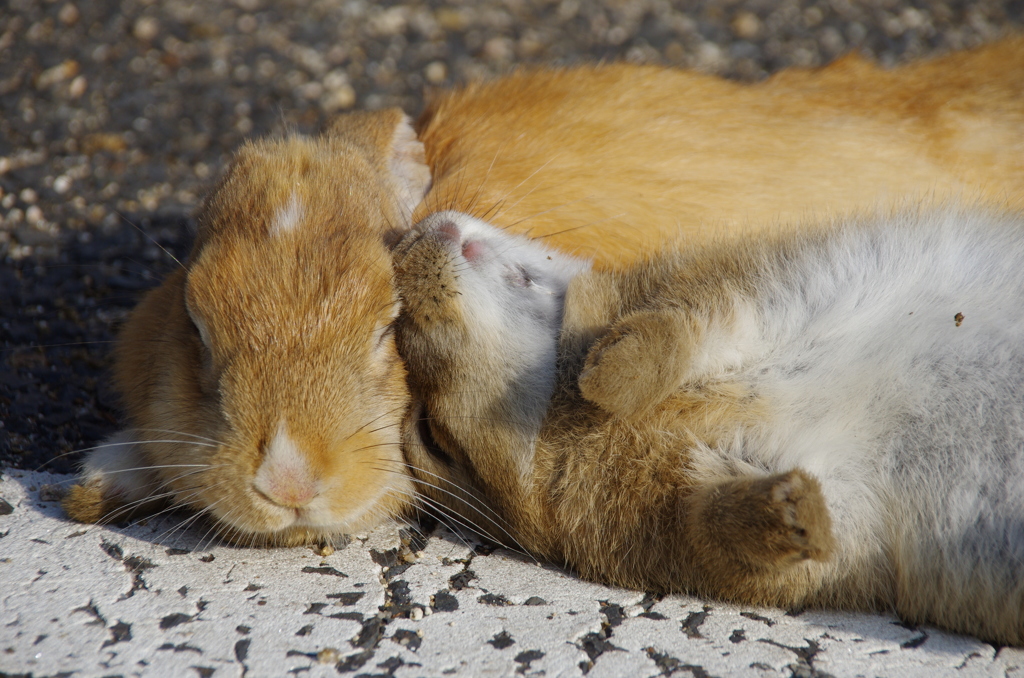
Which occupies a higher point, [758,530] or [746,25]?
[746,25]

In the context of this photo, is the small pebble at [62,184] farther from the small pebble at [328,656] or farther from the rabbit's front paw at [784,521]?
the rabbit's front paw at [784,521]

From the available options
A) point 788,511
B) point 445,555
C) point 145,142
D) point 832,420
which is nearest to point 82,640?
point 445,555

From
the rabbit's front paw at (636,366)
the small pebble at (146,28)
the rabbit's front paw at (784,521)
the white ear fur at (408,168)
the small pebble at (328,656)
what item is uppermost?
the small pebble at (146,28)

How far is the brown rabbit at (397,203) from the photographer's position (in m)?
2.42

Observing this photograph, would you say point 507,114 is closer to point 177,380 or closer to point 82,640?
point 177,380

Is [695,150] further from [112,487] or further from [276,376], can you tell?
[112,487]

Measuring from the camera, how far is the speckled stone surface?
2.08m

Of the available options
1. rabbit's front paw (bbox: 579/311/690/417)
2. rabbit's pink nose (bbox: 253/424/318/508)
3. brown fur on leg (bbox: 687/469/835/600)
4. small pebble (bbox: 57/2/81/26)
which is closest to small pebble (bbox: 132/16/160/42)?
small pebble (bbox: 57/2/81/26)

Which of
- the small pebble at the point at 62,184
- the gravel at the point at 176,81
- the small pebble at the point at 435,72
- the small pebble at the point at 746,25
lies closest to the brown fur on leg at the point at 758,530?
the gravel at the point at 176,81

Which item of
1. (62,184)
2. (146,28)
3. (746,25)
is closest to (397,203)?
(62,184)

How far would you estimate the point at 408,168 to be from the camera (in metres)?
3.21

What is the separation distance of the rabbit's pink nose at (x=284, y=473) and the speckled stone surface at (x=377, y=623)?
10.8 inches

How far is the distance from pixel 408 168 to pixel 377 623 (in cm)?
166

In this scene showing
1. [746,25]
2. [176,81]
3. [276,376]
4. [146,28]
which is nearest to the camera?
[276,376]
